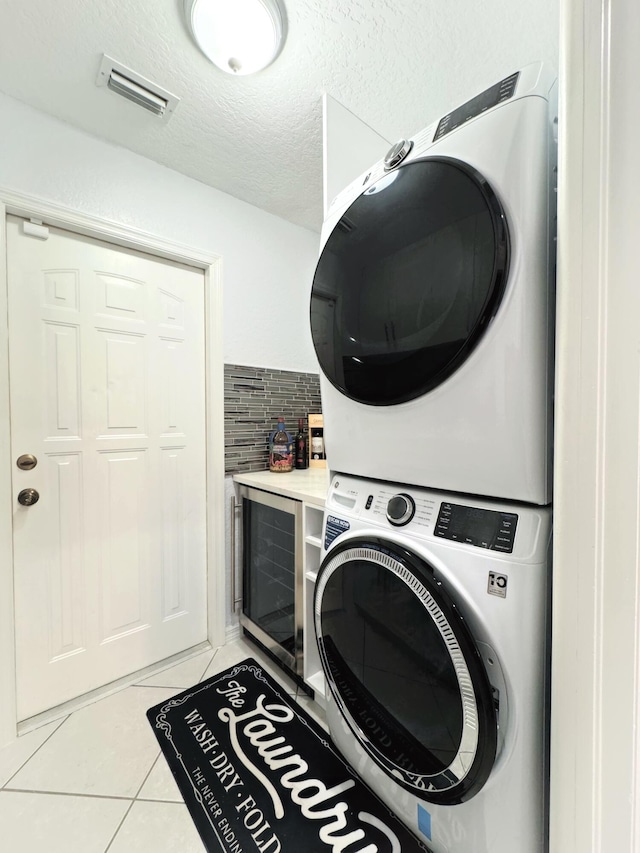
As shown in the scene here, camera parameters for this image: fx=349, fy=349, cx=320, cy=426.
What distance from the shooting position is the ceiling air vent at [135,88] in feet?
3.94

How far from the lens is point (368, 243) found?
0.93 metres

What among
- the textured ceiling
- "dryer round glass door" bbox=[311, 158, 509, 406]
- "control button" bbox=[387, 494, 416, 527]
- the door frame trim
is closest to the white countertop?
the door frame trim

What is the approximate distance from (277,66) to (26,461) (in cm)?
172

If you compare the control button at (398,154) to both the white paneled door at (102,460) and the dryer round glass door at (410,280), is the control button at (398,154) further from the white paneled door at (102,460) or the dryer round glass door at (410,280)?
the white paneled door at (102,460)

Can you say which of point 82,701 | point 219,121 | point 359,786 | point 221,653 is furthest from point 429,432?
point 82,701

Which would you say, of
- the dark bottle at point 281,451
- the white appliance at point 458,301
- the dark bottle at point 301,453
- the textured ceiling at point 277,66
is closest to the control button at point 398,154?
the white appliance at point 458,301

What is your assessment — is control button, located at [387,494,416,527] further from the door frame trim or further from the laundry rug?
the door frame trim

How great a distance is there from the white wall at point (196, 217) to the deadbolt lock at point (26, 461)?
3.16 ft

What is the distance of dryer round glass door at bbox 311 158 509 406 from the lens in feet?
2.32

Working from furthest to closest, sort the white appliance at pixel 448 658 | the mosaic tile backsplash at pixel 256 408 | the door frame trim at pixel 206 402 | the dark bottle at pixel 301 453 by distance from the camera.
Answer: the dark bottle at pixel 301 453, the mosaic tile backsplash at pixel 256 408, the door frame trim at pixel 206 402, the white appliance at pixel 448 658

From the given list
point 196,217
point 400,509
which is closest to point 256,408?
point 196,217

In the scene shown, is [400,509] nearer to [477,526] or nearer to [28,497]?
[477,526]

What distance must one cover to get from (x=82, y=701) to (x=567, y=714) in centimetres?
185

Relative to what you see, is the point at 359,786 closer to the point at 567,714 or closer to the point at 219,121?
the point at 567,714
